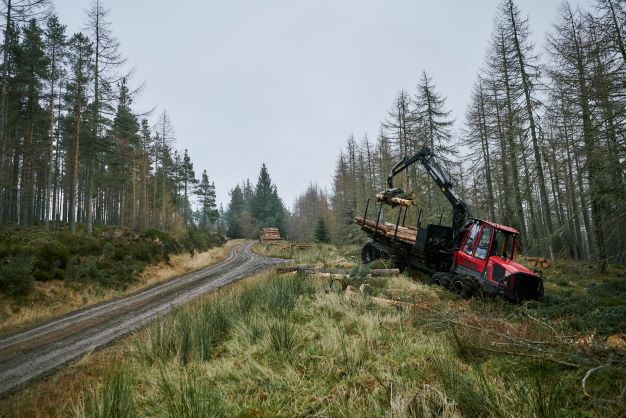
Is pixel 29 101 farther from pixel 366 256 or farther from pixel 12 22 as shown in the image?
pixel 366 256

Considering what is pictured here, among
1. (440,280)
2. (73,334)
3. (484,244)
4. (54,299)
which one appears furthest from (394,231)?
(54,299)

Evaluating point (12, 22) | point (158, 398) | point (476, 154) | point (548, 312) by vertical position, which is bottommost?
point (548, 312)

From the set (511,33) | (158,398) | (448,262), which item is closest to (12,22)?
(158,398)

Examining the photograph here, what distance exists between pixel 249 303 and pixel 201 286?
6.68 m

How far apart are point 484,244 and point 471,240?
0.51 m

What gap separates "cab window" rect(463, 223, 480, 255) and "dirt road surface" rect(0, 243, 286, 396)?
858 centimetres

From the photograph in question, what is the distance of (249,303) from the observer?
695 centimetres

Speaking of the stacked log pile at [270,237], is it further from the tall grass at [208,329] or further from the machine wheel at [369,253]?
the tall grass at [208,329]

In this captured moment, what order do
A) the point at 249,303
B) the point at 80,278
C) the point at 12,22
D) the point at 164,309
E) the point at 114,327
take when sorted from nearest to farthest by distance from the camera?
1. the point at 249,303
2. the point at 114,327
3. the point at 164,309
4. the point at 80,278
5. the point at 12,22

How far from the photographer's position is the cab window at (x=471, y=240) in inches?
364

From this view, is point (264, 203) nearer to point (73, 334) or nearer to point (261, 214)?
point (261, 214)

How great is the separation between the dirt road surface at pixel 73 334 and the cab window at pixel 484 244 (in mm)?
8504

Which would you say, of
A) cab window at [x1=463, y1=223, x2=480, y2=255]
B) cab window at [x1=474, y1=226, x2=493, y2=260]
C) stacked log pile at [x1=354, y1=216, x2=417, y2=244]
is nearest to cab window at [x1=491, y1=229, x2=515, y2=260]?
cab window at [x1=474, y1=226, x2=493, y2=260]

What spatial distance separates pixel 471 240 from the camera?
9.35 metres
